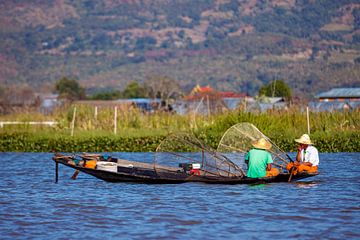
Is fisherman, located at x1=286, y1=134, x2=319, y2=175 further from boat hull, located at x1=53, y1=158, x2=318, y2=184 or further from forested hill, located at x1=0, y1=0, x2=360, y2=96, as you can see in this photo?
forested hill, located at x1=0, y1=0, x2=360, y2=96

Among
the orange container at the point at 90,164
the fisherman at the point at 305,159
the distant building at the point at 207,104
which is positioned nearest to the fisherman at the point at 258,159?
the fisherman at the point at 305,159

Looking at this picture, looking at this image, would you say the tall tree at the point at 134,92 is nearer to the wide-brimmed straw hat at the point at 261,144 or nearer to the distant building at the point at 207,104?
the distant building at the point at 207,104

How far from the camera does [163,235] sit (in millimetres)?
12820

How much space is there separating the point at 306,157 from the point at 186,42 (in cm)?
14475

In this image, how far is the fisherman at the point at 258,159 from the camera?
17234 millimetres

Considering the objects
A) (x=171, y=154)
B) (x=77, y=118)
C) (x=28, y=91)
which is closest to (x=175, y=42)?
(x=28, y=91)

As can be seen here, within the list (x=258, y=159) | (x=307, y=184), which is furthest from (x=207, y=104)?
(x=258, y=159)

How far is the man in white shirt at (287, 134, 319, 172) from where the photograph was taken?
698 inches

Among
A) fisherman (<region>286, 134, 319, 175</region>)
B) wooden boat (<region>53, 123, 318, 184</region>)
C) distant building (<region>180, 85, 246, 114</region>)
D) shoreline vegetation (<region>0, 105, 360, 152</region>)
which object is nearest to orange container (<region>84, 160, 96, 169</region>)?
wooden boat (<region>53, 123, 318, 184</region>)

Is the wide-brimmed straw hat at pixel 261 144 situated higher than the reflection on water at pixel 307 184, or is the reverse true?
the wide-brimmed straw hat at pixel 261 144

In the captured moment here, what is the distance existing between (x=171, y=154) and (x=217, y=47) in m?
132

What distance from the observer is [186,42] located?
162 metres

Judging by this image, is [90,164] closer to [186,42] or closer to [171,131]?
[171,131]

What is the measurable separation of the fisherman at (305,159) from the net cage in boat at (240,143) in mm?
767
